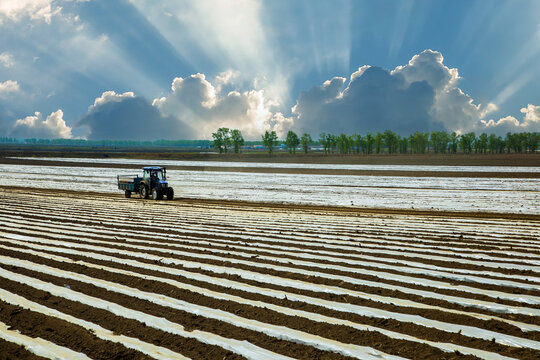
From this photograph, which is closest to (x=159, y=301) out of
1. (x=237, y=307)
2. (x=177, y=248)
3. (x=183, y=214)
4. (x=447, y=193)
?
(x=237, y=307)

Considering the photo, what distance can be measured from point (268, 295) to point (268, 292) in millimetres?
161

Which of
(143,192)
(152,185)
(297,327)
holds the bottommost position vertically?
(143,192)

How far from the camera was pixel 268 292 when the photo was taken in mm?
8000

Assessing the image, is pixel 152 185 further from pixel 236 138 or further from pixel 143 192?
pixel 236 138

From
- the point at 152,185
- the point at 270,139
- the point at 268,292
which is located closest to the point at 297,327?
the point at 268,292

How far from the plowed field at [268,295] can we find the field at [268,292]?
0.10ft

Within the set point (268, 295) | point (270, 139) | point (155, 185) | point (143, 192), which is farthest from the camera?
point (270, 139)

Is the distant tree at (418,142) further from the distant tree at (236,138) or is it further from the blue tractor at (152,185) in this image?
the blue tractor at (152,185)

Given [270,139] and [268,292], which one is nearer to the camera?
[268,292]

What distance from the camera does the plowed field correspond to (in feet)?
19.5

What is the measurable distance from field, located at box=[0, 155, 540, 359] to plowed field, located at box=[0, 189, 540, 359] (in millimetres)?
30

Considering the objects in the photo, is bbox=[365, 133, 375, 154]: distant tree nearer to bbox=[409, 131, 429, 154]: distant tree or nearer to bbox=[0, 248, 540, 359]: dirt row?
bbox=[409, 131, 429, 154]: distant tree

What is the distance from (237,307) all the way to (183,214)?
1374cm

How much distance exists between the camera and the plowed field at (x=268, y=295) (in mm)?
5938
